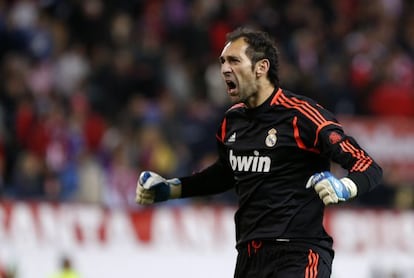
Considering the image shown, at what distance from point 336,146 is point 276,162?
1.33ft

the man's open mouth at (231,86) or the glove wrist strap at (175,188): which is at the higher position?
the man's open mouth at (231,86)

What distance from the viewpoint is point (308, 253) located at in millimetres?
6406

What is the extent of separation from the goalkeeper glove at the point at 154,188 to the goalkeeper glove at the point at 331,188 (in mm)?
1211

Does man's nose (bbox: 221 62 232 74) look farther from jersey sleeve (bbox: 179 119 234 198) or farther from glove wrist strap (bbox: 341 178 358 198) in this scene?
glove wrist strap (bbox: 341 178 358 198)

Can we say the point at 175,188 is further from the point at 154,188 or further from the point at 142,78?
the point at 142,78

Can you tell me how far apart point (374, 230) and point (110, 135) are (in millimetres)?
3477

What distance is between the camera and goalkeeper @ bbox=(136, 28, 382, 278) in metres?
6.38

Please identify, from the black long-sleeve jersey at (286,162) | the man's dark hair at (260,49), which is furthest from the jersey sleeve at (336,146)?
the man's dark hair at (260,49)

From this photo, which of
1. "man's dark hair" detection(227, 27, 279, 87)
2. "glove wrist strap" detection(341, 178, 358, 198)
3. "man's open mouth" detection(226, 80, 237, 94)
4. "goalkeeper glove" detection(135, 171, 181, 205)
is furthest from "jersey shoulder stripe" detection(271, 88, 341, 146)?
"goalkeeper glove" detection(135, 171, 181, 205)

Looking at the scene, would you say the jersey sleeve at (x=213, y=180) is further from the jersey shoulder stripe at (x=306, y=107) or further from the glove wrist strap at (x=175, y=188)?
the jersey shoulder stripe at (x=306, y=107)

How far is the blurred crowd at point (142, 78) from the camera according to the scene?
1385cm

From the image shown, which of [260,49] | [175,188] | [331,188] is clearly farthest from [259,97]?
[331,188]

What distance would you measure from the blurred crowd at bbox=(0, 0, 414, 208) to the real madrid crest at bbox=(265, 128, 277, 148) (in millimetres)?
7033

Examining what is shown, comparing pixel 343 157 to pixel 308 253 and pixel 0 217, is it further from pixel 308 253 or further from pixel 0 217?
pixel 0 217
